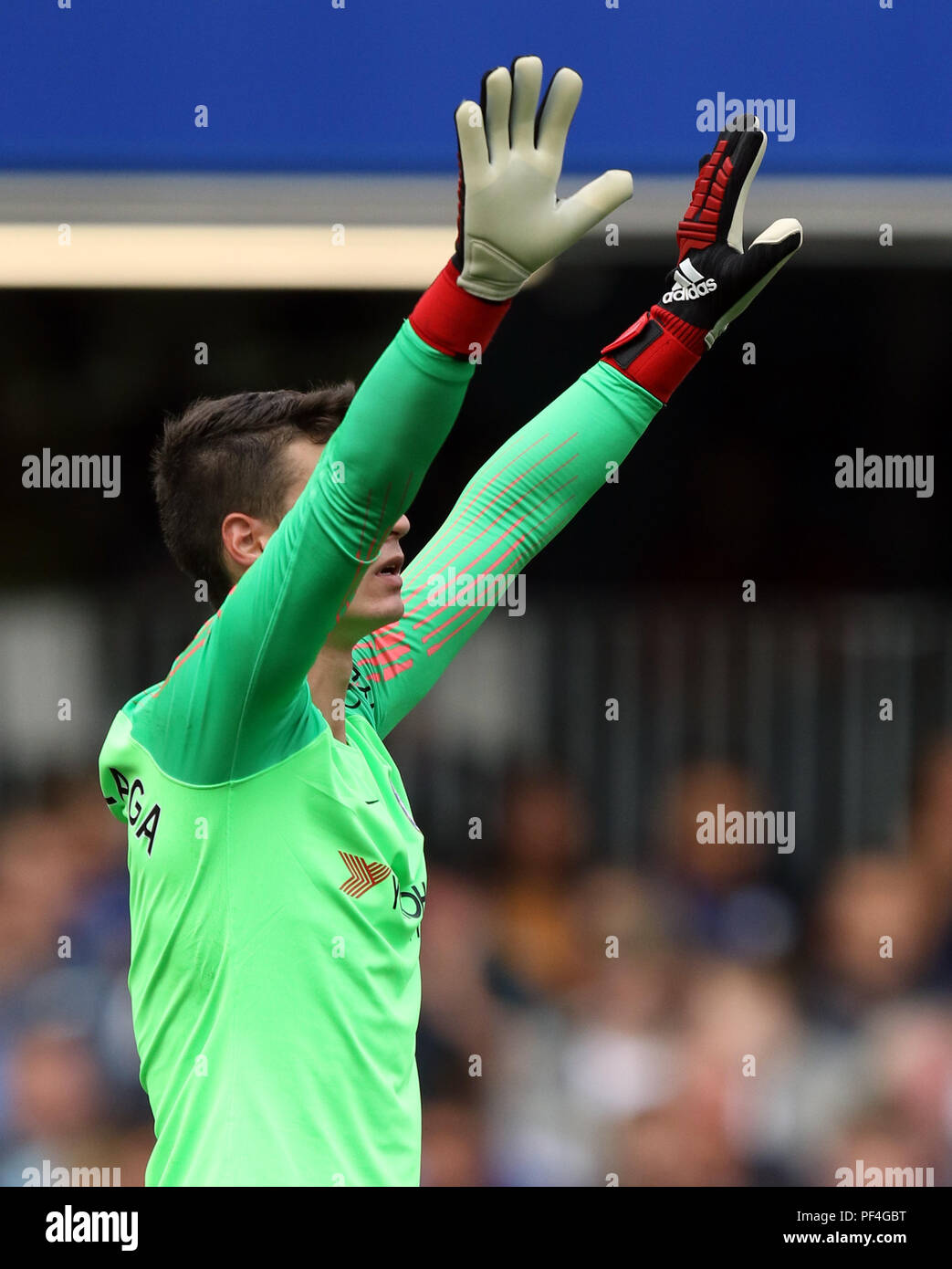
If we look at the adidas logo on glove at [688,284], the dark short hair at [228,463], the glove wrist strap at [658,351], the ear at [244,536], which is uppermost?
the adidas logo on glove at [688,284]

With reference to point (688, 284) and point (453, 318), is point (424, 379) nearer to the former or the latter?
point (453, 318)

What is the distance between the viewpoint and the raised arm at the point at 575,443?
139 centimetres

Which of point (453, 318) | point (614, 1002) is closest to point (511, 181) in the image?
point (453, 318)

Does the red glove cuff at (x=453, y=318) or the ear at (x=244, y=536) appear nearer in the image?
the red glove cuff at (x=453, y=318)

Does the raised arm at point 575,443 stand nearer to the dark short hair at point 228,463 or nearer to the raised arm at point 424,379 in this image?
the dark short hair at point 228,463

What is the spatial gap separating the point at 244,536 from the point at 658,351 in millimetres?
434

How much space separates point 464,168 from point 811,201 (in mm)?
1973

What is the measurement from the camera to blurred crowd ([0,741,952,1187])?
280 centimetres

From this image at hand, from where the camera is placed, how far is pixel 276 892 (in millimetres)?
1159

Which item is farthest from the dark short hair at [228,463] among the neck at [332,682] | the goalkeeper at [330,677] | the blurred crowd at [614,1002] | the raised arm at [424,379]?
the blurred crowd at [614,1002]

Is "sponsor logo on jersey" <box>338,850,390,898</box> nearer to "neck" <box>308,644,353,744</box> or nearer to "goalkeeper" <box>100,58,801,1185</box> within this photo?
"goalkeeper" <box>100,58,801,1185</box>

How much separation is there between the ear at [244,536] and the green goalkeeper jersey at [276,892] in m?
0.15

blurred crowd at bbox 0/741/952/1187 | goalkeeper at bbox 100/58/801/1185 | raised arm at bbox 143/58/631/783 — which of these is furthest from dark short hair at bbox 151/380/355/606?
Result: blurred crowd at bbox 0/741/952/1187

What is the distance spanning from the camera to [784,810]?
306 centimetres
